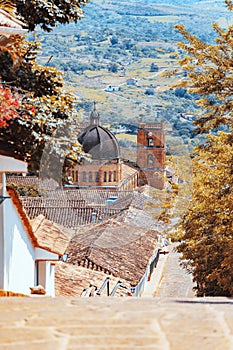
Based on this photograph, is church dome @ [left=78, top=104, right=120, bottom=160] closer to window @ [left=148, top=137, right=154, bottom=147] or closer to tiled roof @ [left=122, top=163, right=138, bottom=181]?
window @ [left=148, top=137, right=154, bottom=147]

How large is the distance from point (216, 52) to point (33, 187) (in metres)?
11.1

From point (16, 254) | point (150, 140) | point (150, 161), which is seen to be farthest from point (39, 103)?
point (150, 161)

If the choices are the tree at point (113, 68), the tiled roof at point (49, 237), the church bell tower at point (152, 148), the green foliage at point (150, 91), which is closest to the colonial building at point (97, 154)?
the church bell tower at point (152, 148)

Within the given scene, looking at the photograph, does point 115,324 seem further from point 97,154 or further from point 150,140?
point 150,140

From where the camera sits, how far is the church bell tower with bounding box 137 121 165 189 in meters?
18.9

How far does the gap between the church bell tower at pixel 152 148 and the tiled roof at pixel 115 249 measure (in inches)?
83.2

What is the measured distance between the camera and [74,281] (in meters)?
12.8

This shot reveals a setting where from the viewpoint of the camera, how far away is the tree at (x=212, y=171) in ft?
37.1

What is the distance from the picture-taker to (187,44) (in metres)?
12.1

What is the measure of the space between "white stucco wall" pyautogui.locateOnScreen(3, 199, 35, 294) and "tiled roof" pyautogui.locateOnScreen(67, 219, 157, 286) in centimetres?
851

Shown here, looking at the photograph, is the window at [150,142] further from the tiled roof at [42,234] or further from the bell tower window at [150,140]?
the tiled roof at [42,234]

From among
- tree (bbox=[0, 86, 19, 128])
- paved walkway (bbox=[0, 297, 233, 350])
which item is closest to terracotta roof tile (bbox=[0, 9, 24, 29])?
tree (bbox=[0, 86, 19, 128])

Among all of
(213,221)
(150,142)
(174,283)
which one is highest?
(150,142)

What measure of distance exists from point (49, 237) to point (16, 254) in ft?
5.41
